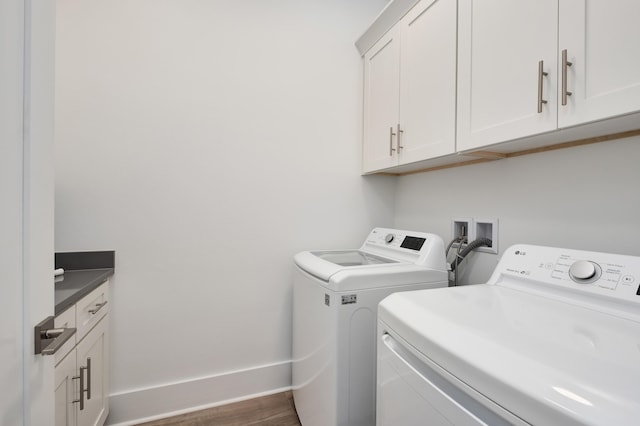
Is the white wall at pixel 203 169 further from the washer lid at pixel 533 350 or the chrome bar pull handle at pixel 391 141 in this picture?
the washer lid at pixel 533 350

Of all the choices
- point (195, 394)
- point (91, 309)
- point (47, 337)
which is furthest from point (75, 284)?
point (195, 394)

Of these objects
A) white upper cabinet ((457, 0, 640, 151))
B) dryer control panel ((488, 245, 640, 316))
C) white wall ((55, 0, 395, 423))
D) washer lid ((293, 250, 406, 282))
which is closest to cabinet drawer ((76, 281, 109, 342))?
white wall ((55, 0, 395, 423))

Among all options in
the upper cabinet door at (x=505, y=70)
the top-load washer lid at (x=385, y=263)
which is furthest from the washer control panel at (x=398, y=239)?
the upper cabinet door at (x=505, y=70)

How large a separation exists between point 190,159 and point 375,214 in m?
1.30

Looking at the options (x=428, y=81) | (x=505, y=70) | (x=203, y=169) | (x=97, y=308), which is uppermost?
(x=428, y=81)

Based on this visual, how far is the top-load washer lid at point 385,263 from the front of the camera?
1169 millimetres

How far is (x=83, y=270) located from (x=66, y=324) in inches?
23.2

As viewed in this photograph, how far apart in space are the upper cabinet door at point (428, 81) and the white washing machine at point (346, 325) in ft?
1.56

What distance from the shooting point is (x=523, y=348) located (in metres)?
0.54

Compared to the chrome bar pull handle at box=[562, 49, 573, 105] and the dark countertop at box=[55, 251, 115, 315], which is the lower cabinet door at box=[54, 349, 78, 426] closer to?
the dark countertop at box=[55, 251, 115, 315]

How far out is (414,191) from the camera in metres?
1.97

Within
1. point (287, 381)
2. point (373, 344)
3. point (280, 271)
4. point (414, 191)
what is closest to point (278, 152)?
point (280, 271)

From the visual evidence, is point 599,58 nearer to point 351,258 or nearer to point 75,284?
point 351,258

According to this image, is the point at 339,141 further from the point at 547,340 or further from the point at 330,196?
the point at 547,340
